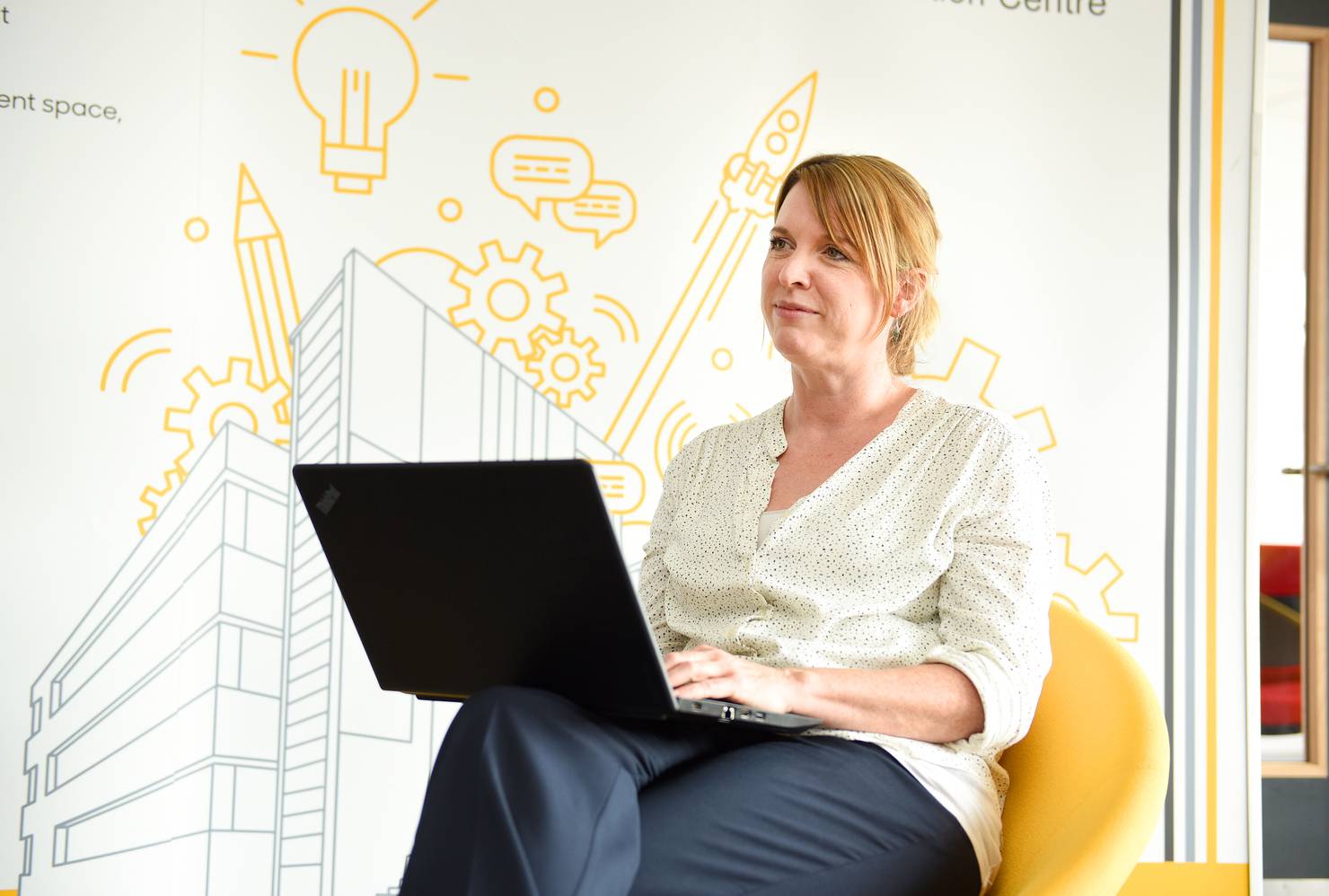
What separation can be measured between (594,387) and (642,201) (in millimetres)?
386

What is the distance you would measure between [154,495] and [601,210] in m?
1.01

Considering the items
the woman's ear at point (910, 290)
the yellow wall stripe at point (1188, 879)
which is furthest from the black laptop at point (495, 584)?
the yellow wall stripe at point (1188, 879)

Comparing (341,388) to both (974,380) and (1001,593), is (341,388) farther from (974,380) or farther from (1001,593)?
(1001,593)

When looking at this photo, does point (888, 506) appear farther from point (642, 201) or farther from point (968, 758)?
point (642, 201)

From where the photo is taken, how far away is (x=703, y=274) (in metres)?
2.55

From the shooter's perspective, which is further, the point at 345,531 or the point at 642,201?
the point at 642,201

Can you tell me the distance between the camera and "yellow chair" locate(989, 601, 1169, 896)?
121 cm

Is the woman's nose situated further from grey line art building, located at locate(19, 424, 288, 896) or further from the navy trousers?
grey line art building, located at locate(19, 424, 288, 896)

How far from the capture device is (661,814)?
1.24m

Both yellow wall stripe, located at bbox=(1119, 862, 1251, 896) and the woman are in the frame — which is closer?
the woman

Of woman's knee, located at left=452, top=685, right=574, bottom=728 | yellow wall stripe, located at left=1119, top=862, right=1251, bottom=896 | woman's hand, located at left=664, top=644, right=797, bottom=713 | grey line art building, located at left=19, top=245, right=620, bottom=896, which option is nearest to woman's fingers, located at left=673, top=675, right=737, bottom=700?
woman's hand, located at left=664, top=644, right=797, bottom=713

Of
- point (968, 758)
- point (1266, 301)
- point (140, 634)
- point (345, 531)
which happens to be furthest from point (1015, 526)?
point (1266, 301)

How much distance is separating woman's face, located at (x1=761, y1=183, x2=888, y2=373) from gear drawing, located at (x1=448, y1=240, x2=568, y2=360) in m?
0.90

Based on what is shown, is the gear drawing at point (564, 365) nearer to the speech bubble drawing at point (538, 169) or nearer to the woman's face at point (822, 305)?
the speech bubble drawing at point (538, 169)
